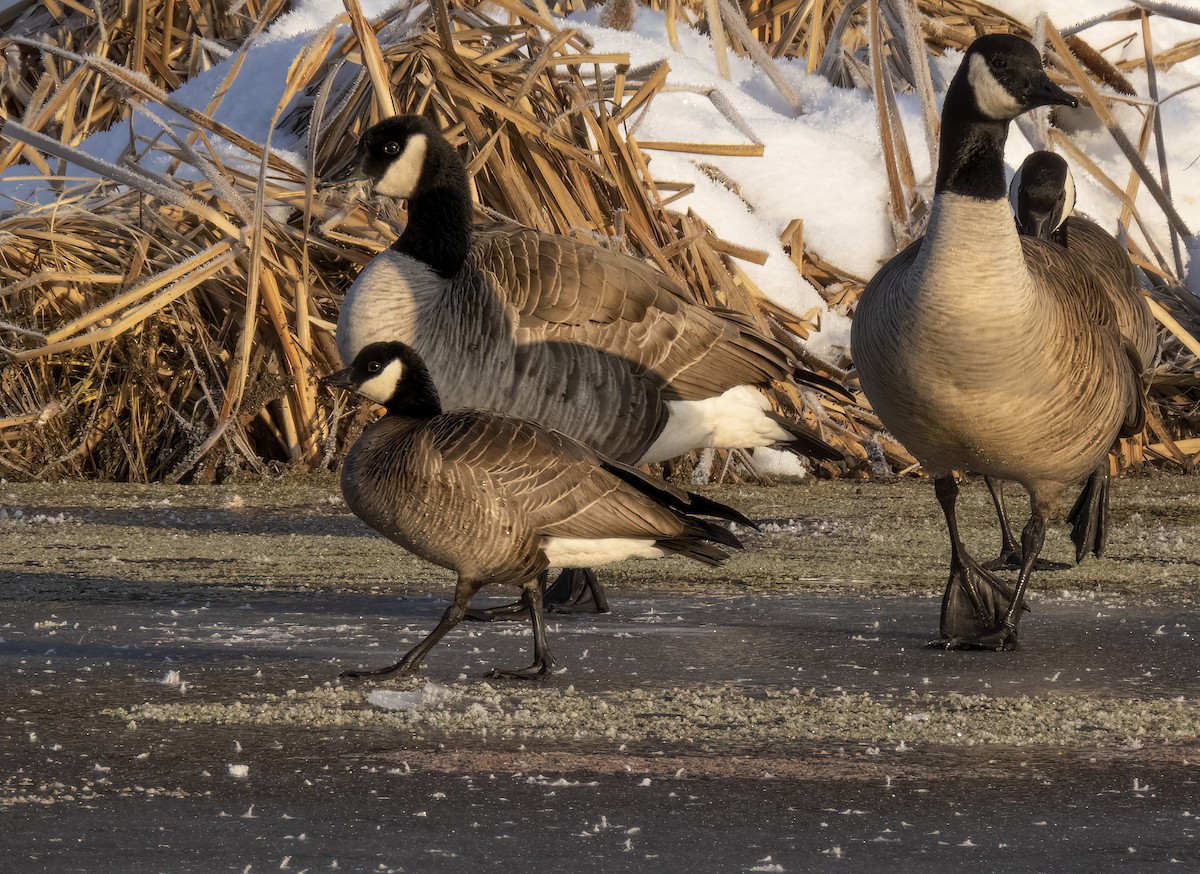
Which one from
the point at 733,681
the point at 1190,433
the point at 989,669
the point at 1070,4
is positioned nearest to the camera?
the point at 733,681

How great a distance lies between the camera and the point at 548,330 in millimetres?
5949

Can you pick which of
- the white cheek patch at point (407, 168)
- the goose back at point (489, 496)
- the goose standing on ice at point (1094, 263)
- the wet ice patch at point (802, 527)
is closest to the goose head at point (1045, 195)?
the goose standing on ice at point (1094, 263)

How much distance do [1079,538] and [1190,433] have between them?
3603 mm

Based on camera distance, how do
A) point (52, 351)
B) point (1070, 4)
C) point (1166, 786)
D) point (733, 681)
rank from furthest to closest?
point (1070, 4)
point (52, 351)
point (733, 681)
point (1166, 786)

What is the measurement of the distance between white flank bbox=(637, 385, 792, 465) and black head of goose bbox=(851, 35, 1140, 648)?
134 cm

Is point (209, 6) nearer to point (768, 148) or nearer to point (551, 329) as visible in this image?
point (768, 148)

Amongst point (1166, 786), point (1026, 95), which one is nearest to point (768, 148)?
point (1026, 95)

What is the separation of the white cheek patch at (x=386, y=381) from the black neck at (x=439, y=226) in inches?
55.7

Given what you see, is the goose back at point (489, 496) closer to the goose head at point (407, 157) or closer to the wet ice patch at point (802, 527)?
the goose head at point (407, 157)

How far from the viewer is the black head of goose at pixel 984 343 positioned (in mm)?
4773

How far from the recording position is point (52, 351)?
7.41m

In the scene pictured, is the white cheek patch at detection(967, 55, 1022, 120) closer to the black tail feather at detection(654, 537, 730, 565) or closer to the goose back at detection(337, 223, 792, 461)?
the black tail feather at detection(654, 537, 730, 565)

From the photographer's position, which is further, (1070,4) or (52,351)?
(1070,4)

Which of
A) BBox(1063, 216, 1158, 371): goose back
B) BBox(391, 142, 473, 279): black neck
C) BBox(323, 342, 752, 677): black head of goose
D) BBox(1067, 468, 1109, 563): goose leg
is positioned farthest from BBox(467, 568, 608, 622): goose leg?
BBox(1063, 216, 1158, 371): goose back
